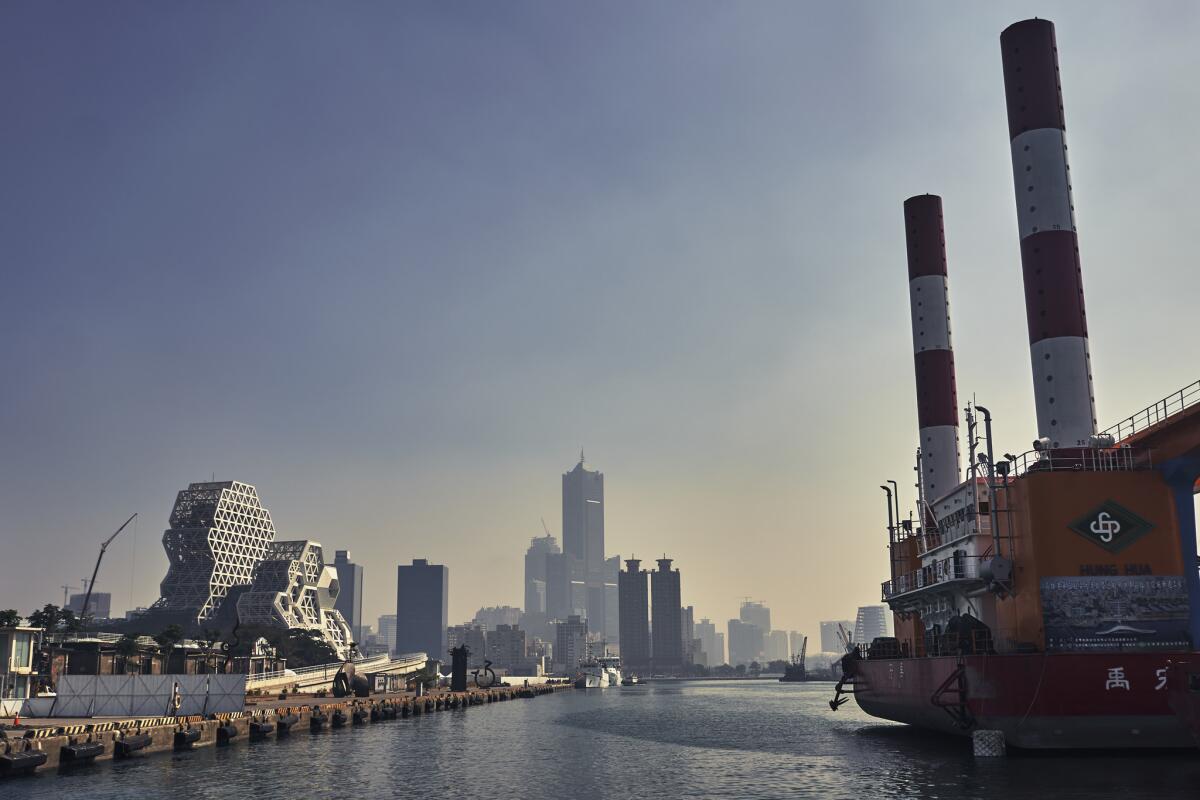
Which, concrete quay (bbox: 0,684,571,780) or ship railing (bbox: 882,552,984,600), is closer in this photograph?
concrete quay (bbox: 0,684,571,780)

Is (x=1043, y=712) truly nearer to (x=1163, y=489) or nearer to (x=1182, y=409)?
(x=1163, y=489)

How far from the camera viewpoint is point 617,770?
55.0 m

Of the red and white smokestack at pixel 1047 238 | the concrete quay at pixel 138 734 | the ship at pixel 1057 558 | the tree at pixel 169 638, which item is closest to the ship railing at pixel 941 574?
the ship at pixel 1057 558

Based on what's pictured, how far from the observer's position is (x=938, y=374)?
83.1m

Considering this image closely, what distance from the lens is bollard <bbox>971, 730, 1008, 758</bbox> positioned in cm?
4941

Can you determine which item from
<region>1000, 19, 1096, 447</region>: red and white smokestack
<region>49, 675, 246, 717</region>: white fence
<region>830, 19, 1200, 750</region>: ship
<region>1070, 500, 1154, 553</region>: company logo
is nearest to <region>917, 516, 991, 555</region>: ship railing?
<region>830, 19, 1200, 750</region>: ship

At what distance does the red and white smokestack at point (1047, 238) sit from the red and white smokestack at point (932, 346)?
21.3m

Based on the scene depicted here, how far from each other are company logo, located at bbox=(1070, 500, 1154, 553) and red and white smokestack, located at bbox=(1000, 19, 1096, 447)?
286 inches

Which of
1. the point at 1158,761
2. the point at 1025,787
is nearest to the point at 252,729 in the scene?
the point at 1025,787

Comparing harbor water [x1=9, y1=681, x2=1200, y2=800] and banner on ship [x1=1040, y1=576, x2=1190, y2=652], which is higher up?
banner on ship [x1=1040, y1=576, x2=1190, y2=652]

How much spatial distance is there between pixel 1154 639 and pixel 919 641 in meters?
25.8

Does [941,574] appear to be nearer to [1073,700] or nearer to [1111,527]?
[1111,527]

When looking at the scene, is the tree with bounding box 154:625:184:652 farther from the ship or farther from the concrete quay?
the ship

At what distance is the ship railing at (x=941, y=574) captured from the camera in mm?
57500
